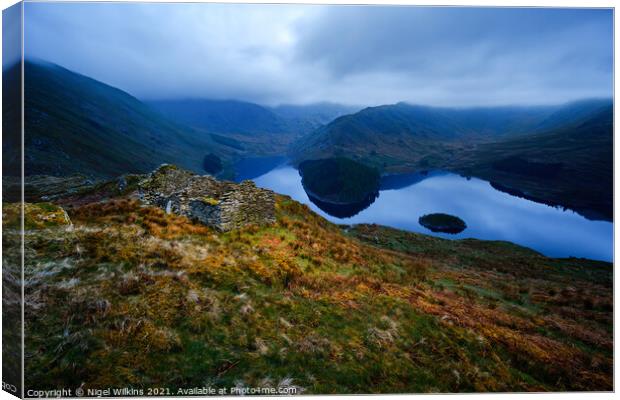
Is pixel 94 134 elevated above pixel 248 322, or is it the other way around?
Answer: pixel 248 322

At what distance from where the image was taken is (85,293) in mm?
6004

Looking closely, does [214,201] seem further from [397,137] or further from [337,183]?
[397,137]

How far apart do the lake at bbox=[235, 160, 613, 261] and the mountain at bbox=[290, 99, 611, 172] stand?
1235 cm

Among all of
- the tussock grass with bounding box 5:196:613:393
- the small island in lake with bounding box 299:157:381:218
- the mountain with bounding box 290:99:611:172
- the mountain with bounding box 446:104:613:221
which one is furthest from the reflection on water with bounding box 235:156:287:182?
the mountain with bounding box 446:104:613:221

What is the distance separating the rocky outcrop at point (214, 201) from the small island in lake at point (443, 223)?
166 feet

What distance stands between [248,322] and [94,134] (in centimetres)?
9873

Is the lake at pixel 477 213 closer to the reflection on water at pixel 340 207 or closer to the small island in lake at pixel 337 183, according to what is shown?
the reflection on water at pixel 340 207

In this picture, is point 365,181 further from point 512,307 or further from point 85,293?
point 85,293

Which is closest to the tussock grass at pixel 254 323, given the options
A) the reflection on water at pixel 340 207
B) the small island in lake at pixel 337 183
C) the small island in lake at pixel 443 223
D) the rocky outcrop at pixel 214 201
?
the rocky outcrop at pixel 214 201

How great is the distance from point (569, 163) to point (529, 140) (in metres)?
79.5

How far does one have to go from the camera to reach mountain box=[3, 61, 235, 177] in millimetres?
44906

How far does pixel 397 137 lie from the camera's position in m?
116

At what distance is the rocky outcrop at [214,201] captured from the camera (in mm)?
10500

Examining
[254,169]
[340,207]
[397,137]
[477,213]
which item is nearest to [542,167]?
[477,213]
